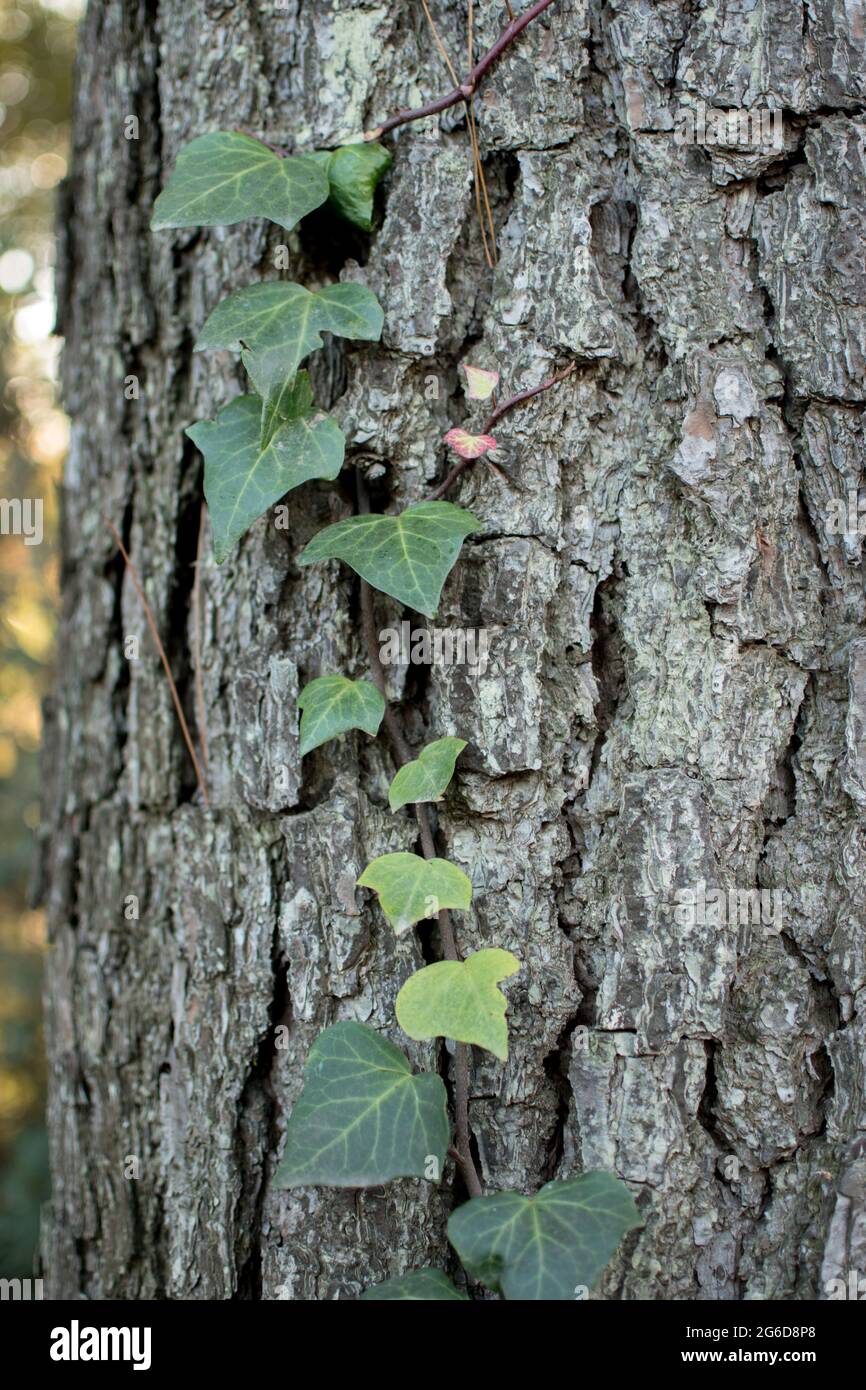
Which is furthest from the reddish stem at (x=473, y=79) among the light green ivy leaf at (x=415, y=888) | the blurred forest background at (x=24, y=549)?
the blurred forest background at (x=24, y=549)

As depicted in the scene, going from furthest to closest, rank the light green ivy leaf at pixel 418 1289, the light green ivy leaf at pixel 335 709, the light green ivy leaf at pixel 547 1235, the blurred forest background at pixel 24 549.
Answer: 1. the blurred forest background at pixel 24 549
2. the light green ivy leaf at pixel 335 709
3. the light green ivy leaf at pixel 418 1289
4. the light green ivy leaf at pixel 547 1235

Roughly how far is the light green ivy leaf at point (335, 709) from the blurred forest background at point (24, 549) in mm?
2553

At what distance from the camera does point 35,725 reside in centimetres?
542

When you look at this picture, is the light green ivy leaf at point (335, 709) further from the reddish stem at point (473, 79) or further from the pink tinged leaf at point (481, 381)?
the reddish stem at point (473, 79)

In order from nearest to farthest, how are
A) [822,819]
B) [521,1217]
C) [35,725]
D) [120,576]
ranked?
1. [521,1217]
2. [822,819]
3. [120,576]
4. [35,725]

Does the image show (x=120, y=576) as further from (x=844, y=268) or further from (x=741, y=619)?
(x=844, y=268)

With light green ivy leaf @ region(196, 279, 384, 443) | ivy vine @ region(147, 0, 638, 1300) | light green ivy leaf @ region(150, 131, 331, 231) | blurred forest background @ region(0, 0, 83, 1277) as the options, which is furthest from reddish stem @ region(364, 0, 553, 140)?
blurred forest background @ region(0, 0, 83, 1277)

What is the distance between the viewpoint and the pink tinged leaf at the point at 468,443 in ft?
3.93

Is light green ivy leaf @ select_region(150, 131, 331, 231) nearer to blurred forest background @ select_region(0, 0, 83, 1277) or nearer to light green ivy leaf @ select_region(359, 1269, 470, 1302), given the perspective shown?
light green ivy leaf @ select_region(359, 1269, 470, 1302)

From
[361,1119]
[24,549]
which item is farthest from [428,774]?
[24,549]

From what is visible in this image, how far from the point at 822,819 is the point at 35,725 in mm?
5043

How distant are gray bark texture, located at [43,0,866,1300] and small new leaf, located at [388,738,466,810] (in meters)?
0.05

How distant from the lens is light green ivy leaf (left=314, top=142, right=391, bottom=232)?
124cm

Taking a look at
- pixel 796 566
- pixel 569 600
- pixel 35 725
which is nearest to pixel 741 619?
pixel 796 566
